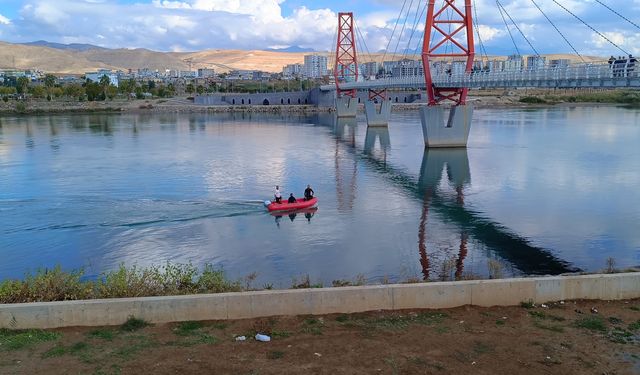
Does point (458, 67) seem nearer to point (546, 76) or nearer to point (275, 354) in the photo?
point (546, 76)

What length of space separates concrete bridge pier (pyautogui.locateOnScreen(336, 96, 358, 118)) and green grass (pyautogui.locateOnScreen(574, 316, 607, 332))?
93.2 meters

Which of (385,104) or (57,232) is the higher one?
(385,104)

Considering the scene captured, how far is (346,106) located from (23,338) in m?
95.3

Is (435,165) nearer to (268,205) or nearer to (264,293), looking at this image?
(268,205)

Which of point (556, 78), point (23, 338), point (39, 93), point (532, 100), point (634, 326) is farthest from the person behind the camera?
point (532, 100)

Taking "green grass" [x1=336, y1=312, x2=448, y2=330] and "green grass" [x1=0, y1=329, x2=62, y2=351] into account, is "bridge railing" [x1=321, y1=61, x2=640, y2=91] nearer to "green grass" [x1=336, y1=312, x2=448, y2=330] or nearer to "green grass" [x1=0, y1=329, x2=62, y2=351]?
"green grass" [x1=336, y1=312, x2=448, y2=330]

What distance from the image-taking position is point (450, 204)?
96.5 feet

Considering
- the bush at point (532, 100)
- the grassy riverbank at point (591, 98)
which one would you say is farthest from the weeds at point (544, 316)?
the bush at point (532, 100)

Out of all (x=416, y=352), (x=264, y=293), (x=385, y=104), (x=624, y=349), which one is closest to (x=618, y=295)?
(x=624, y=349)

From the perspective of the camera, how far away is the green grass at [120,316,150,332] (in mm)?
10742

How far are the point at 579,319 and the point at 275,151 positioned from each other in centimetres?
4169

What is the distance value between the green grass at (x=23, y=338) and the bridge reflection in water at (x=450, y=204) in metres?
10.4

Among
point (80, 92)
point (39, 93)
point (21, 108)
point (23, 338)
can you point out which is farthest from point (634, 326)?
point (39, 93)

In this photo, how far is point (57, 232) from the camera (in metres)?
23.2
